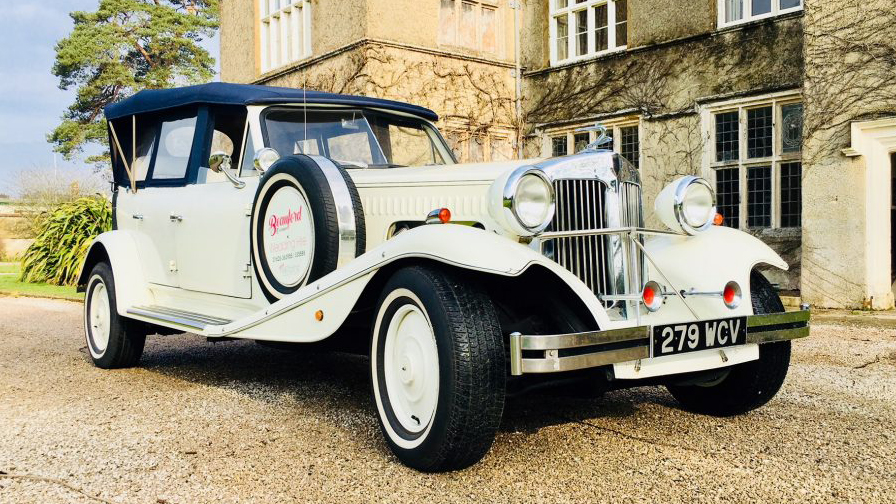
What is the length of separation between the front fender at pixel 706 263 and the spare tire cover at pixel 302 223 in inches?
60.1

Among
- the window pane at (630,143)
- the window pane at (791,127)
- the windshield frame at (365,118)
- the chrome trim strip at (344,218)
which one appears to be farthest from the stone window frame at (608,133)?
the chrome trim strip at (344,218)

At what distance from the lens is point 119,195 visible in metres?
6.00

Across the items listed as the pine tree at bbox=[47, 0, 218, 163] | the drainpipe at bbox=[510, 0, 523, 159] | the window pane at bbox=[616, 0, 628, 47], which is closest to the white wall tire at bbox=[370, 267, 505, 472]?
the window pane at bbox=[616, 0, 628, 47]

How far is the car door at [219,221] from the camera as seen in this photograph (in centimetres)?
468

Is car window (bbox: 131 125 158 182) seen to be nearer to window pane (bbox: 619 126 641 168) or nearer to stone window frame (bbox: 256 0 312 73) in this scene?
window pane (bbox: 619 126 641 168)

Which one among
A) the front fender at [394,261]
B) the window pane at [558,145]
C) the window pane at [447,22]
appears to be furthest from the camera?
the window pane at [558,145]

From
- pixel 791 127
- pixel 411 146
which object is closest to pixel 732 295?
pixel 411 146

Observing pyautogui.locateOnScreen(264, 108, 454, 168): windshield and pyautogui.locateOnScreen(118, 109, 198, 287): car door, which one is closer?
pyautogui.locateOnScreen(264, 108, 454, 168): windshield

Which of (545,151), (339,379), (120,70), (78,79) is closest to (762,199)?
(545,151)

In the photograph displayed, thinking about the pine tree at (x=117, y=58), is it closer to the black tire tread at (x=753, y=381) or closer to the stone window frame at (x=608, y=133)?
the stone window frame at (x=608, y=133)

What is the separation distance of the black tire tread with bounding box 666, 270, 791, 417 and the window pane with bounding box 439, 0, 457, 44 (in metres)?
11.2

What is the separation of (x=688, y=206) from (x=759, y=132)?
8381 millimetres

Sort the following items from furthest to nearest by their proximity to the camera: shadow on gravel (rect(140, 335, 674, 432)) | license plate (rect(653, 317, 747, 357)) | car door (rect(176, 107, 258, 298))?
1. car door (rect(176, 107, 258, 298))
2. shadow on gravel (rect(140, 335, 674, 432))
3. license plate (rect(653, 317, 747, 357))

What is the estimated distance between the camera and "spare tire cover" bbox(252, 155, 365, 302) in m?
3.91
